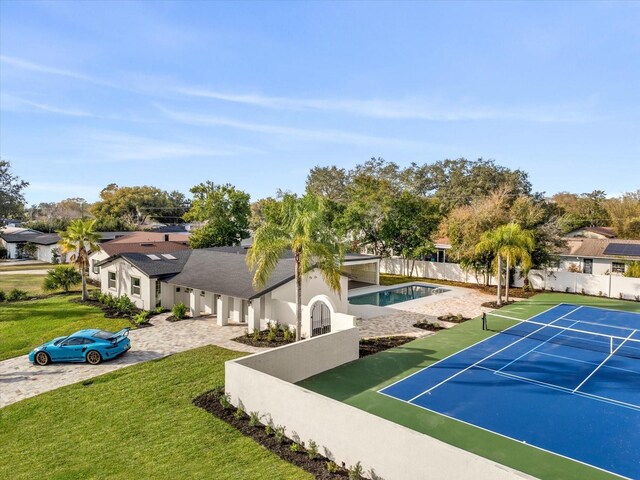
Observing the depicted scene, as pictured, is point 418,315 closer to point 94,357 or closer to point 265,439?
point 265,439

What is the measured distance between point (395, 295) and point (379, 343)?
14158 millimetres

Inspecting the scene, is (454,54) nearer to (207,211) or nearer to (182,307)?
(182,307)

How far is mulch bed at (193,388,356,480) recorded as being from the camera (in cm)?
872

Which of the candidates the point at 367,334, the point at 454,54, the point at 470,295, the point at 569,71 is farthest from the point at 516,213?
the point at 367,334

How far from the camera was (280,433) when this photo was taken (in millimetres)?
10016

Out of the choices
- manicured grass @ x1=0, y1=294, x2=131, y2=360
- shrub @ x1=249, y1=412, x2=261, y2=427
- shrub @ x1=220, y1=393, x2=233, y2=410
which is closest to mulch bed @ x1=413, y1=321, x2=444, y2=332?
shrub @ x1=220, y1=393, x2=233, y2=410

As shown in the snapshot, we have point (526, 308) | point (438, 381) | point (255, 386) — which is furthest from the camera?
point (526, 308)

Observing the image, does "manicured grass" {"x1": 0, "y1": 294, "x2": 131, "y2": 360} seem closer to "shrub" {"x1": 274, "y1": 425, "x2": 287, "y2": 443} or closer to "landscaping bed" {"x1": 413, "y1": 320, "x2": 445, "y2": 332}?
"shrub" {"x1": 274, "y1": 425, "x2": 287, "y2": 443}

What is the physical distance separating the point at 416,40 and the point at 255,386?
2034 cm

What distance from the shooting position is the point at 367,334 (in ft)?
64.1

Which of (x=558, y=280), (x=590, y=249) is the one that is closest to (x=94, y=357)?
(x=558, y=280)

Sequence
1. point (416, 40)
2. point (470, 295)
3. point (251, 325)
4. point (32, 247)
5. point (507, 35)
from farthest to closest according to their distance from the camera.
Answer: point (32, 247) < point (470, 295) < point (416, 40) < point (507, 35) < point (251, 325)

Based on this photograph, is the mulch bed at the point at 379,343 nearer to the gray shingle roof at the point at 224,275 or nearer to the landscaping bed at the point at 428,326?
the landscaping bed at the point at 428,326

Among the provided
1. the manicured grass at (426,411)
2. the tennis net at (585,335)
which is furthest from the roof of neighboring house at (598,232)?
the manicured grass at (426,411)
